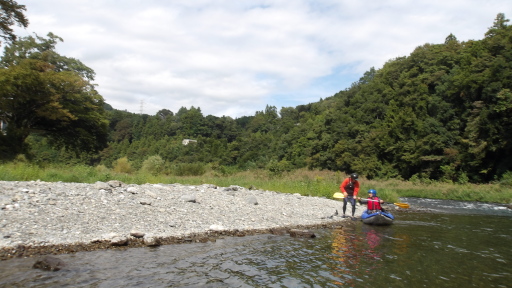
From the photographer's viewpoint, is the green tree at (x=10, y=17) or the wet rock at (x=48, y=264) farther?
the green tree at (x=10, y=17)

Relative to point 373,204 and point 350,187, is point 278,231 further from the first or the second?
point 373,204

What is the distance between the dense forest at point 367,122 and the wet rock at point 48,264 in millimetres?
21741

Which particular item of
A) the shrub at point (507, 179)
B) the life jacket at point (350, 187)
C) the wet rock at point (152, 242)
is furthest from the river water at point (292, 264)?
the shrub at point (507, 179)

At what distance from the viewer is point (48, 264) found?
6.42 m

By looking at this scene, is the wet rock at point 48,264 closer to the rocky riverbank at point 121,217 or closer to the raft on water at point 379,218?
the rocky riverbank at point 121,217

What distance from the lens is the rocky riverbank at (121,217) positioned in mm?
8130

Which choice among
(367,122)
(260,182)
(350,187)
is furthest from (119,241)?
(367,122)

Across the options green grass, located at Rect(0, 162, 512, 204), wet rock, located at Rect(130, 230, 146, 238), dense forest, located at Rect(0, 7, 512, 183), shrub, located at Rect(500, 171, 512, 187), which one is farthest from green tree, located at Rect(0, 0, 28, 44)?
shrub, located at Rect(500, 171, 512, 187)

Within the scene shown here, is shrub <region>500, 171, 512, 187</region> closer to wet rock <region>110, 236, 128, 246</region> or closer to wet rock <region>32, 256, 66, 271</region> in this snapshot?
wet rock <region>110, 236, 128, 246</region>

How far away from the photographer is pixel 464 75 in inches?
1801

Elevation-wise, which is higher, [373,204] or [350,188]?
[350,188]

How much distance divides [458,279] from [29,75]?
2925 cm

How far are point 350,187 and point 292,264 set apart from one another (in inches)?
325

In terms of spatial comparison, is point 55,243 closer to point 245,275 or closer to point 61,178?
point 245,275
